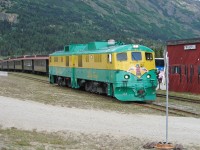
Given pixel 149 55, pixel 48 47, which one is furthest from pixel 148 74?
pixel 48 47

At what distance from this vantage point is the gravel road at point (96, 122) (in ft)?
48.6

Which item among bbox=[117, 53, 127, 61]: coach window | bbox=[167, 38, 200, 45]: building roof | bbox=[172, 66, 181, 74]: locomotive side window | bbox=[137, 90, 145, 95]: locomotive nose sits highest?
bbox=[167, 38, 200, 45]: building roof

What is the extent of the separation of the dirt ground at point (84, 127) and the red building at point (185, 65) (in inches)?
518

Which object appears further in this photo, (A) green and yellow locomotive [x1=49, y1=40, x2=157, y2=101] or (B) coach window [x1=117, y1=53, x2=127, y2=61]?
(B) coach window [x1=117, y1=53, x2=127, y2=61]

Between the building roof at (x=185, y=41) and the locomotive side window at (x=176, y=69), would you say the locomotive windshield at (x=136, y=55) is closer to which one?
the building roof at (x=185, y=41)

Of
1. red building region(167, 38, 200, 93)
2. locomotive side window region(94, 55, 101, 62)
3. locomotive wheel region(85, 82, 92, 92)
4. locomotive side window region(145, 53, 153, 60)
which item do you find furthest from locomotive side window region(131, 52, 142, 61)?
red building region(167, 38, 200, 93)

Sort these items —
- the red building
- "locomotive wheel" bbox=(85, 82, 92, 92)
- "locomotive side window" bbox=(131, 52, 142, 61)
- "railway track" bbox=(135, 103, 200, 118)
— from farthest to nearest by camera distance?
the red building < "locomotive wheel" bbox=(85, 82, 92, 92) < "locomotive side window" bbox=(131, 52, 142, 61) < "railway track" bbox=(135, 103, 200, 118)

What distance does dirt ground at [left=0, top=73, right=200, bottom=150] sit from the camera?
1277 centimetres

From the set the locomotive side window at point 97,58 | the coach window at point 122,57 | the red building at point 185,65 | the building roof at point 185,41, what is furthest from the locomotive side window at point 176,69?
the coach window at point 122,57

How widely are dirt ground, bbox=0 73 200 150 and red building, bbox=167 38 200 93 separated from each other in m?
13.2

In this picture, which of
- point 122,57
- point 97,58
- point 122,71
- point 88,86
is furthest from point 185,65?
point 122,71

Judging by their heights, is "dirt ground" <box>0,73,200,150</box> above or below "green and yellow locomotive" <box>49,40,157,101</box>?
below

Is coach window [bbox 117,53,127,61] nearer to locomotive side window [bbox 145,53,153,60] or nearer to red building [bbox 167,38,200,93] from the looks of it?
locomotive side window [bbox 145,53,153,60]

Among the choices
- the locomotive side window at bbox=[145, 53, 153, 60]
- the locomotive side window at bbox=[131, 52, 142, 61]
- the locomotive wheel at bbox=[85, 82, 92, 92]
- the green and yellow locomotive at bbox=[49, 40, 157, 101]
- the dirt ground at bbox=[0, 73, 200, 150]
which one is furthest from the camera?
the locomotive wheel at bbox=[85, 82, 92, 92]
